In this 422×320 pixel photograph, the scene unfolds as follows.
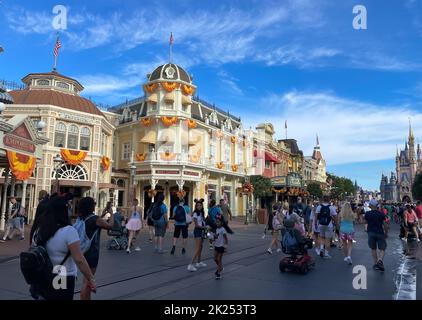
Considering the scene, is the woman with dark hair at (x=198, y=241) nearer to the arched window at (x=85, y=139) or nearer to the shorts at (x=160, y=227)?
the shorts at (x=160, y=227)

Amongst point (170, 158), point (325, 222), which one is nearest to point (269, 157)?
point (170, 158)

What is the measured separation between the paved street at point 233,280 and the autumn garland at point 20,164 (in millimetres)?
6047

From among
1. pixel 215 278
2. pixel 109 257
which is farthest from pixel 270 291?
pixel 109 257

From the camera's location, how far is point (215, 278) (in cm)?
732

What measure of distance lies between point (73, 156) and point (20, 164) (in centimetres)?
946

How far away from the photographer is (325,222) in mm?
10258

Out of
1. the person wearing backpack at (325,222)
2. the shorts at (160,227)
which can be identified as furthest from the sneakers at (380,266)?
the shorts at (160,227)

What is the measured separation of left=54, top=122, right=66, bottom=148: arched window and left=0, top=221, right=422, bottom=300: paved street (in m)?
16.1

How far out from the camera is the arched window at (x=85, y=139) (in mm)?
25288

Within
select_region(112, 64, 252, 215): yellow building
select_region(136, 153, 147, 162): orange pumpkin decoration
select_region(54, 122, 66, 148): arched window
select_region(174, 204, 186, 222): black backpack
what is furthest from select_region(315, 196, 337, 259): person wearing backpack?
select_region(136, 153, 147, 162): orange pumpkin decoration

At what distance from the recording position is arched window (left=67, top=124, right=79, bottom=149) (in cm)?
2466

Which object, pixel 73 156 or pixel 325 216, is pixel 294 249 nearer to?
pixel 325 216

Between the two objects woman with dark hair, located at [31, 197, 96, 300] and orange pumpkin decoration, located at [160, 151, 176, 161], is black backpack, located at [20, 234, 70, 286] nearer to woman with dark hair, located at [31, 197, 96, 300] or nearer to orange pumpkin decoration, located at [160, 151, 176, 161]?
woman with dark hair, located at [31, 197, 96, 300]
